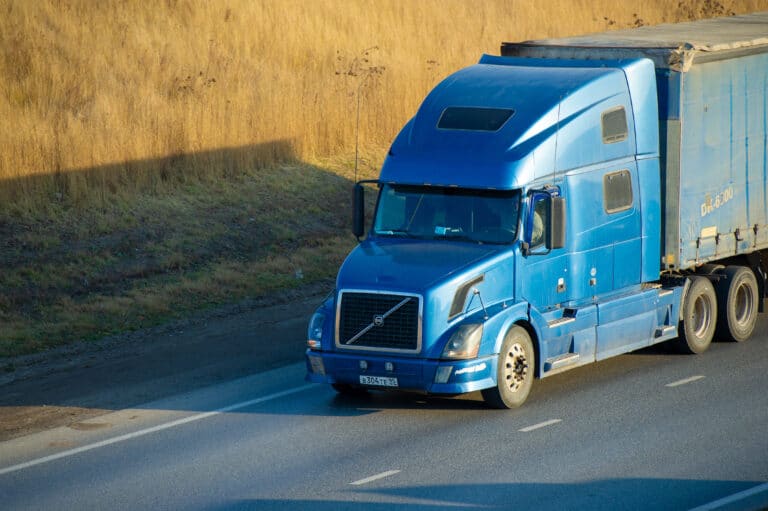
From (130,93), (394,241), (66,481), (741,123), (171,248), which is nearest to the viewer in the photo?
(66,481)

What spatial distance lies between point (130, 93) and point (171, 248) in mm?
5044

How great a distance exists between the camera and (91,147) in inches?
975

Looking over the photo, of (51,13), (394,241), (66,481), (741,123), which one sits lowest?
(66,481)

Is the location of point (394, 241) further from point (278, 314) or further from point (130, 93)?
point (130, 93)

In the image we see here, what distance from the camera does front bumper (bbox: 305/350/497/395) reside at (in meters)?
13.8

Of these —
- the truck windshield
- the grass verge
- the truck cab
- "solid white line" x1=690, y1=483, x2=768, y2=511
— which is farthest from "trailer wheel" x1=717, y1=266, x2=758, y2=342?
the grass verge

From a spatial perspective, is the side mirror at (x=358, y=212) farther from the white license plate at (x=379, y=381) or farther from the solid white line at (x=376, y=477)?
the solid white line at (x=376, y=477)

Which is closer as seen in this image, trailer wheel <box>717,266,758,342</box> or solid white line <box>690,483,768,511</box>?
solid white line <box>690,483,768,511</box>

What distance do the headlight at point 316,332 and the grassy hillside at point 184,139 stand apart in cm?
530

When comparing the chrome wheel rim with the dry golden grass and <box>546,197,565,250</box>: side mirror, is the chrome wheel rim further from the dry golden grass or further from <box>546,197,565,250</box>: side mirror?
the dry golden grass

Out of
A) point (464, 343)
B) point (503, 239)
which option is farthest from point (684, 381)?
point (464, 343)

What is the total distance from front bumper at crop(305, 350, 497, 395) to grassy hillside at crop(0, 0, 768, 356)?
18.6ft

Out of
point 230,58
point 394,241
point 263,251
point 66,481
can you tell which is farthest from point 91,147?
point 66,481

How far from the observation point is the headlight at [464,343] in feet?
45.4
